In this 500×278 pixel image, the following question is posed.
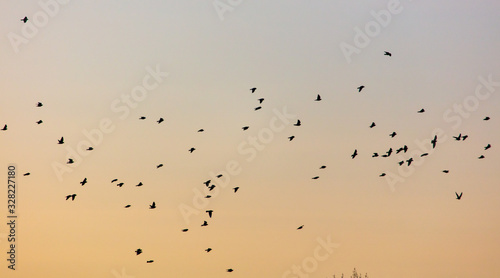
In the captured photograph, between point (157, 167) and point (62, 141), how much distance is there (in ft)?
32.8

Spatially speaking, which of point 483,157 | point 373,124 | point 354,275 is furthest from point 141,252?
point 354,275

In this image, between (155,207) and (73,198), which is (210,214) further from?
(73,198)

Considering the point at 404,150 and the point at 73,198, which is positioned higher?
the point at 73,198

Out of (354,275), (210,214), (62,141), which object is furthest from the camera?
(354,275)

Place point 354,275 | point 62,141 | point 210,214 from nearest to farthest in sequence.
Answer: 1. point 62,141
2. point 210,214
3. point 354,275

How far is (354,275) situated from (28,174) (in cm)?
7031

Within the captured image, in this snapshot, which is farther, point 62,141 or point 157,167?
point 157,167

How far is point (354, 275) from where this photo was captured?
165m

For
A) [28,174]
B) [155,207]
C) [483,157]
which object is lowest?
[483,157]

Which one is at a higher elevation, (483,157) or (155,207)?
(155,207)

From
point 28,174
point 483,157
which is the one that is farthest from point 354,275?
point 28,174

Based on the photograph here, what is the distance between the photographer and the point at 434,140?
10269cm

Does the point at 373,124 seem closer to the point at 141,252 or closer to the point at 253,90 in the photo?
the point at 253,90

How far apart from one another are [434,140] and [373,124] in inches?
216
